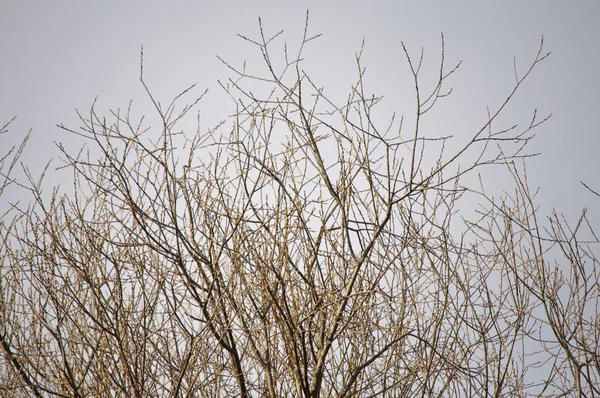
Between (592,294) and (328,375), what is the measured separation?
70.6 inches

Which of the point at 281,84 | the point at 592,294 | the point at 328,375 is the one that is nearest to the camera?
the point at 281,84

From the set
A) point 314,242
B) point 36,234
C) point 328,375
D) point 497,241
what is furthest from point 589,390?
point 36,234

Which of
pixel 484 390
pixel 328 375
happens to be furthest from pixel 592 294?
pixel 328 375

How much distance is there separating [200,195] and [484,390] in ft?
6.61

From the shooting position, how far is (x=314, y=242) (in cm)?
294

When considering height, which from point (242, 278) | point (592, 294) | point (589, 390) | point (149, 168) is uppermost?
point (149, 168)

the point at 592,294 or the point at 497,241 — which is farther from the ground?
the point at 497,241

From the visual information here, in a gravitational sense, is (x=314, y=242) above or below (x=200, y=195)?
below

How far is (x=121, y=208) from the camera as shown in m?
3.01

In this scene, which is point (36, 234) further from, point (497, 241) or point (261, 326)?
point (497, 241)

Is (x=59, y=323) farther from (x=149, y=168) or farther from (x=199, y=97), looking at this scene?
(x=199, y=97)

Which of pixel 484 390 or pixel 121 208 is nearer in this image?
pixel 121 208

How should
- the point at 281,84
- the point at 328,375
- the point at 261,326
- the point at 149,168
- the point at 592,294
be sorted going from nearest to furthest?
the point at 281,84 < the point at 261,326 < the point at 149,168 < the point at 328,375 < the point at 592,294

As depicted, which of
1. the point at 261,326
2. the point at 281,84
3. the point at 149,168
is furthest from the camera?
the point at 149,168
